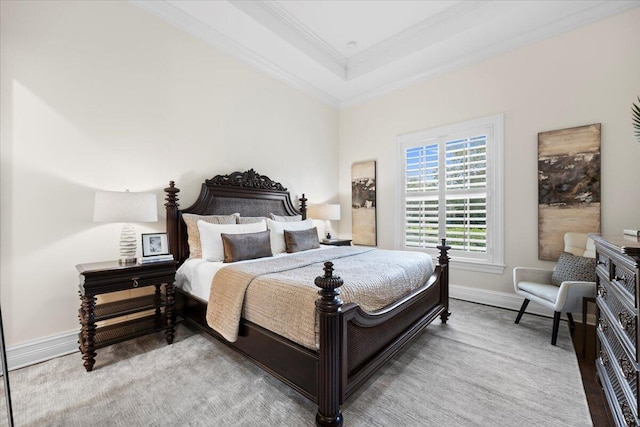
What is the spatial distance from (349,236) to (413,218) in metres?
1.26

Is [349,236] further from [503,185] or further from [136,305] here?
[136,305]

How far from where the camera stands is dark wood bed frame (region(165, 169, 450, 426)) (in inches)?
56.6

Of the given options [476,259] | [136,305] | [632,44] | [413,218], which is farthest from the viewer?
[413,218]

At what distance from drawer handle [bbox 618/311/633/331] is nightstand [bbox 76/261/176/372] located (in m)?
3.03

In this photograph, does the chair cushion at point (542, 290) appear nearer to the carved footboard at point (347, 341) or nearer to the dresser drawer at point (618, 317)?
the dresser drawer at point (618, 317)

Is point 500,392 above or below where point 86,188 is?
below

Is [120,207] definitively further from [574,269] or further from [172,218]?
[574,269]

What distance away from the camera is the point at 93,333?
2076 mm

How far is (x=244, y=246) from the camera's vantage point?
271 cm

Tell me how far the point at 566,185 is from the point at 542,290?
122 cm

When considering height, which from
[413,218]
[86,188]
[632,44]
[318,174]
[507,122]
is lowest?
[413,218]

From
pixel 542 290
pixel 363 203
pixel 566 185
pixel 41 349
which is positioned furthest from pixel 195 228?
pixel 566 185

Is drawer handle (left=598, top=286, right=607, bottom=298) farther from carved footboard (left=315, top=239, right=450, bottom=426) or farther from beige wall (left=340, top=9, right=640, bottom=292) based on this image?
beige wall (left=340, top=9, right=640, bottom=292)

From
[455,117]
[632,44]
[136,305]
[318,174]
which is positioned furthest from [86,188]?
[632,44]
